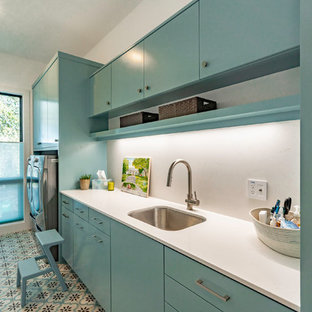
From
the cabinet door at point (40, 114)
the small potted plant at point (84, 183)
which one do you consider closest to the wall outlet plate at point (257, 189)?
the small potted plant at point (84, 183)

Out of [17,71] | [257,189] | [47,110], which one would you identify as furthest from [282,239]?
[17,71]

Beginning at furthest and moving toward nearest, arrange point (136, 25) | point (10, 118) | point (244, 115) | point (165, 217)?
point (10, 118), point (136, 25), point (165, 217), point (244, 115)

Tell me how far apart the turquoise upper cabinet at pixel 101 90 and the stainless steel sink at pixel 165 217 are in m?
1.15

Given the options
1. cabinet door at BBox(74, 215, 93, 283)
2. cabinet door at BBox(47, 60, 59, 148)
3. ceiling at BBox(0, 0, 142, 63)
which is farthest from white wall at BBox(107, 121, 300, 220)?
ceiling at BBox(0, 0, 142, 63)

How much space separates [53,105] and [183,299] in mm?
2562

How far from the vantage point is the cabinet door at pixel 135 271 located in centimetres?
112

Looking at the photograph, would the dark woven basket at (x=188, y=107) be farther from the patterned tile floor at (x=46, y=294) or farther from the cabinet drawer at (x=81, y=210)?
the patterned tile floor at (x=46, y=294)

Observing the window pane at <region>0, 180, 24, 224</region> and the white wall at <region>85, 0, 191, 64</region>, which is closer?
the white wall at <region>85, 0, 191, 64</region>

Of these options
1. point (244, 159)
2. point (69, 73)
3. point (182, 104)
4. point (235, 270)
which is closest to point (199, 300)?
point (235, 270)

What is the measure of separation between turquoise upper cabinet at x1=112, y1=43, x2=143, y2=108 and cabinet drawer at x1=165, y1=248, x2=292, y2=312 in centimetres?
129

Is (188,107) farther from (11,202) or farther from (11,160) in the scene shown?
(11,202)

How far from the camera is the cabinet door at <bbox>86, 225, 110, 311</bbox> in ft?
5.16

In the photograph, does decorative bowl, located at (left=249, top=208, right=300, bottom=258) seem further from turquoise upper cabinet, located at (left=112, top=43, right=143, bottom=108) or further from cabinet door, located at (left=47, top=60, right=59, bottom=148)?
cabinet door, located at (left=47, top=60, right=59, bottom=148)

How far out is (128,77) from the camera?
6.38ft
